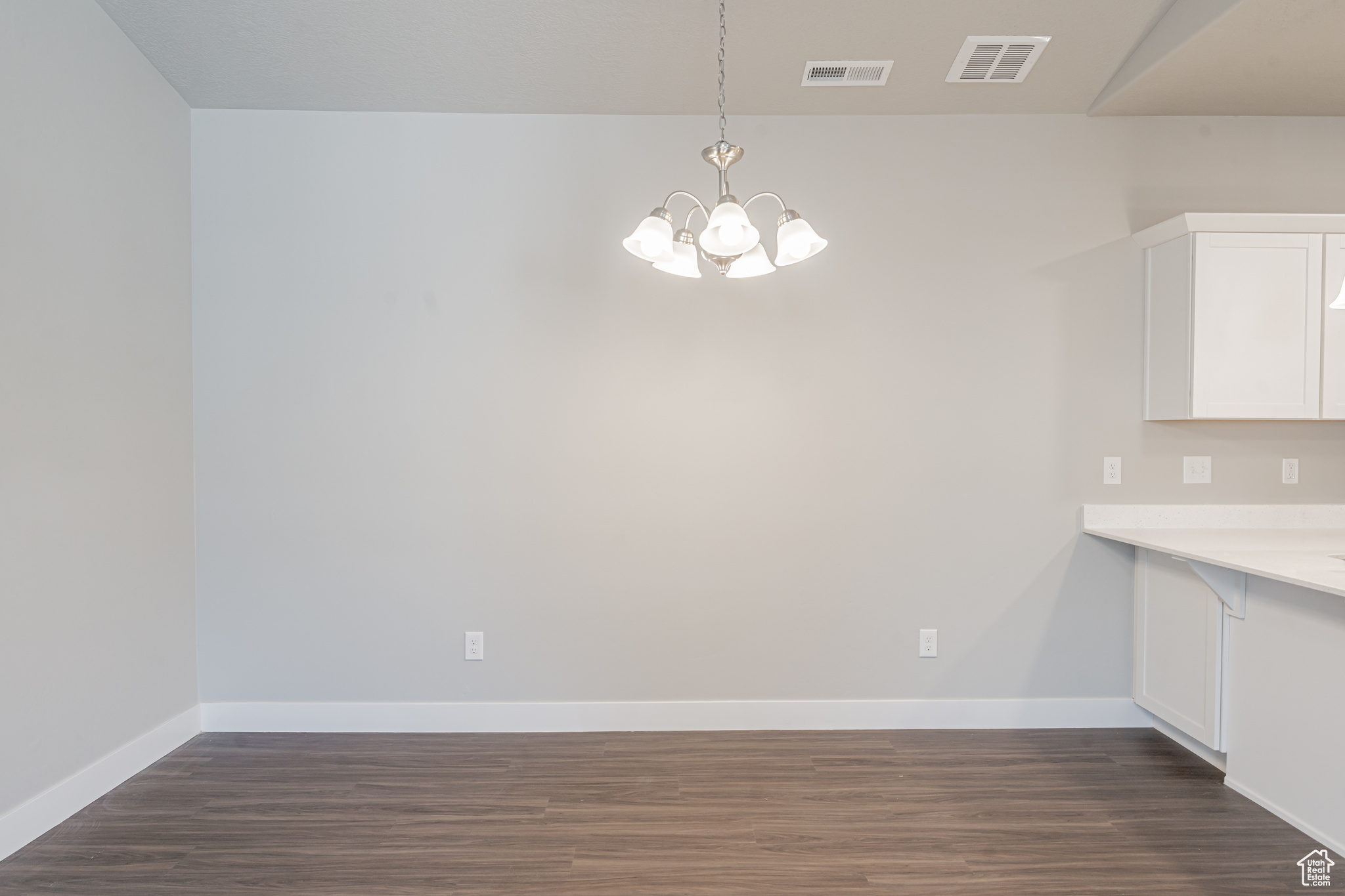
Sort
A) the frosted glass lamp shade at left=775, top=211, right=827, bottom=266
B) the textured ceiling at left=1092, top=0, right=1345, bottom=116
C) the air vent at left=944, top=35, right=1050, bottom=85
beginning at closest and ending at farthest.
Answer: the frosted glass lamp shade at left=775, top=211, right=827, bottom=266, the textured ceiling at left=1092, top=0, right=1345, bottom=116, the air vent at left=944, top=35, right=1050, bottom=85

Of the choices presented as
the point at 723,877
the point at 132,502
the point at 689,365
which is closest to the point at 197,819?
the point at 132,502

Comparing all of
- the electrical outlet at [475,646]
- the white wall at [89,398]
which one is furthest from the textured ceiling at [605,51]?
the electrical outlet at [475,646]

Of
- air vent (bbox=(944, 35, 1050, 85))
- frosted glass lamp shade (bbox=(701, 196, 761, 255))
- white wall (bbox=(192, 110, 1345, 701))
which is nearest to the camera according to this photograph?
frosted glass lamp shade (bbox=(701, 196, 761, 255))

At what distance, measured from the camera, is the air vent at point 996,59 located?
260cm

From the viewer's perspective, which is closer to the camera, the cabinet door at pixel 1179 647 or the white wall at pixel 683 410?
the cabinet door at pixel 1179 647

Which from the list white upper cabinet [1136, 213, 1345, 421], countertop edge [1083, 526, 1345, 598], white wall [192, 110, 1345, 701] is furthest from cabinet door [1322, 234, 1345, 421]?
countertop edge [1083, 526, 1345, 598]

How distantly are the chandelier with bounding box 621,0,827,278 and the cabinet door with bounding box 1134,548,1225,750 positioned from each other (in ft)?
6.97

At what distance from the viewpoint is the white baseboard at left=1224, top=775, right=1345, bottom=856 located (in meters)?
2.01

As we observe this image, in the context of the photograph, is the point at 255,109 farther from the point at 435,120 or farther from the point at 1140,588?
the point at 1140,588

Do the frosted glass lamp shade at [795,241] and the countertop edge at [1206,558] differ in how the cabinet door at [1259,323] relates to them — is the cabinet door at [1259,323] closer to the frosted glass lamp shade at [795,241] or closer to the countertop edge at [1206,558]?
the countertop edge at [1206,558]

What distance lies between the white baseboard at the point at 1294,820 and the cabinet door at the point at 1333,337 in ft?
4.82

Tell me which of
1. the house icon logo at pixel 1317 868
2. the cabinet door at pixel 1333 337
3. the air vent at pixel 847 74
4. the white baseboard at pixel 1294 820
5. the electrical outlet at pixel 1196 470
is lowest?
the house icon logo at pixel 1317 868

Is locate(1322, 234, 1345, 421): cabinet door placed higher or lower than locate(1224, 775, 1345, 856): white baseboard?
higher

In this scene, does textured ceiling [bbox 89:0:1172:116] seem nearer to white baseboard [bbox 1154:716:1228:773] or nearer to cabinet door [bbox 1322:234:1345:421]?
cabinet door [bbox 1322:234:1345:421]
